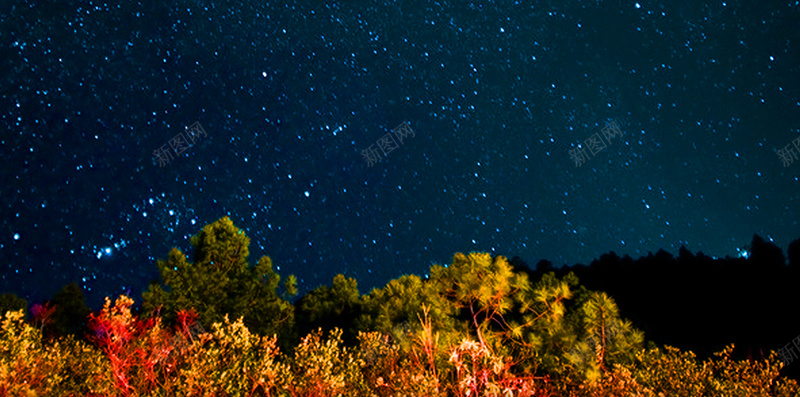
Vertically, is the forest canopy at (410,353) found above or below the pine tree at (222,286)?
below

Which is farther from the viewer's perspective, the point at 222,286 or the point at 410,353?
the point at 222,286

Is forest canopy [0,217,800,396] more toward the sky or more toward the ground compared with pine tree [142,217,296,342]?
more toward the ground

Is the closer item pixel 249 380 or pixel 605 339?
pixel 249 380

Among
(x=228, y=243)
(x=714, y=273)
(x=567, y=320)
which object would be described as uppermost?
(x=228, y=243)

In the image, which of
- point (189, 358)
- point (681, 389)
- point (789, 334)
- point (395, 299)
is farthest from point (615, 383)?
point (789, 334)

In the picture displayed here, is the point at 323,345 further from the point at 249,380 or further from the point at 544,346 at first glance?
the point at 544,346

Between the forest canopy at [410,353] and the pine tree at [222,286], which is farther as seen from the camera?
the pine tree at [222,286]

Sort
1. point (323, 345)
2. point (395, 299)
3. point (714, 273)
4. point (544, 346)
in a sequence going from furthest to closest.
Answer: point (714, 273) → point (395, 299) → point (544, 346) → point (323, 345)

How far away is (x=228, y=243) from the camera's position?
22.8m

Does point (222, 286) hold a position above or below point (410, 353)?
above

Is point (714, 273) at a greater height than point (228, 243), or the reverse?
point (228, 243)

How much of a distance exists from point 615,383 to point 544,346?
307cm

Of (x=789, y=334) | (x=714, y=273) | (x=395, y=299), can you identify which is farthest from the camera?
(x=714, y=273)

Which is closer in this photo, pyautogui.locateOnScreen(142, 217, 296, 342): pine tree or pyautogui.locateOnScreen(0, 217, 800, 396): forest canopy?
pyautogui.locateOnScreen(0, 217, 800, 396): forest canopy
